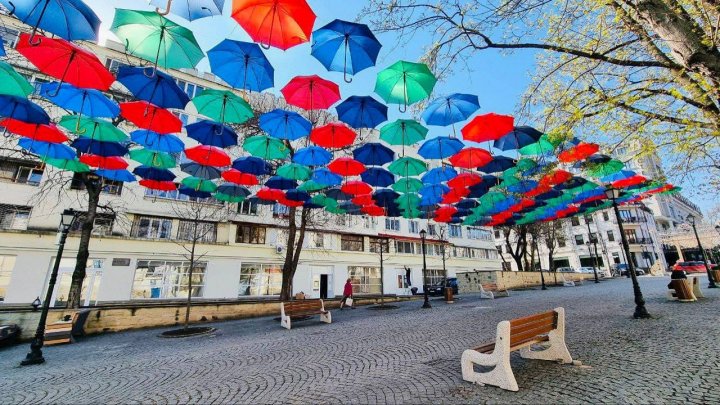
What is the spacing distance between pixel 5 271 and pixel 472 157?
27.2 meters

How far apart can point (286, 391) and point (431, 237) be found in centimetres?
3582

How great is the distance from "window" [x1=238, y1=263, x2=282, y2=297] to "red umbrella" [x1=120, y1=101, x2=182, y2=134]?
1873cm

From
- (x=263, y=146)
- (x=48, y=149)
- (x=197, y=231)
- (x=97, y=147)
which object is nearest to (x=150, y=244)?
(x=197, y=231)

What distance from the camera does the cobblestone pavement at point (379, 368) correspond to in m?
4.16

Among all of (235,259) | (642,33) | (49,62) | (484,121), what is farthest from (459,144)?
(235,259)

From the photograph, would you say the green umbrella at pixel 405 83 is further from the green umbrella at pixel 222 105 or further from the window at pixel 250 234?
the window at pixel 250 234

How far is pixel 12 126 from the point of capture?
27.3ft

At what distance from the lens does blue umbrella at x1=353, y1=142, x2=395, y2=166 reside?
37.5 feet

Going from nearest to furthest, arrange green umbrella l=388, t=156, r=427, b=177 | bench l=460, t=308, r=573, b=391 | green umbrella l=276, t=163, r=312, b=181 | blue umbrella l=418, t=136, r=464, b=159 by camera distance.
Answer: bench l=460, t=308, r=573, b=391 < blue umbrella l=418, t=136, r=464, b=159 < green umbrella l=276, t=163, r=312, b=181 < green umbrella l=388, t=156, r=427, b=177

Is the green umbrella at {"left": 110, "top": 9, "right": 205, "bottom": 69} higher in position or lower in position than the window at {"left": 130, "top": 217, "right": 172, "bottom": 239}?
higher

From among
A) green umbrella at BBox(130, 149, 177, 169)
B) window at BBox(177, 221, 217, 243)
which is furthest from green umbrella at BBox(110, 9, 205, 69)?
window at BBox(177, 221, 217, 243)

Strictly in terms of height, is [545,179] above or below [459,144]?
below

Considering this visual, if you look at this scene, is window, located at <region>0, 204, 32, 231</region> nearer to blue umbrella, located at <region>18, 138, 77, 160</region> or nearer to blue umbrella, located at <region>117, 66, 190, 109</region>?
blue umbrella, located at <region>18, 138, 77, 160</region>

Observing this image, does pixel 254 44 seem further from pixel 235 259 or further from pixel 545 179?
pixel 235 259
